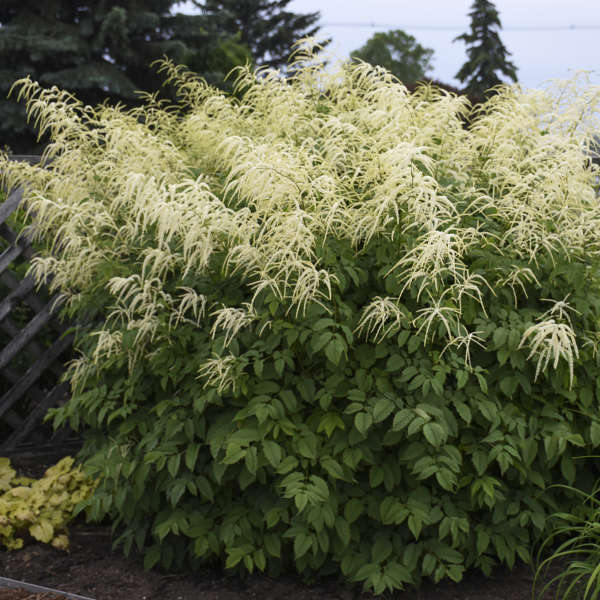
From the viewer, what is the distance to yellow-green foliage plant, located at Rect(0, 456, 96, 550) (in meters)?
3.48

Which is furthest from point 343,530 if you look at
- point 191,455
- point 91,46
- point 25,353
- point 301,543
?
point 91,46

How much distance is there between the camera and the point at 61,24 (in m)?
14.8

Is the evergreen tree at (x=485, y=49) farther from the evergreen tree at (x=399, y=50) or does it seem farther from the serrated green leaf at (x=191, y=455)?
the serrated green leaf at (x=191, y=455)

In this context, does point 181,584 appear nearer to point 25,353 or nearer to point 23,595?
point 23,595

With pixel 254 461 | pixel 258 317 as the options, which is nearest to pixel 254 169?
pixel 258 317

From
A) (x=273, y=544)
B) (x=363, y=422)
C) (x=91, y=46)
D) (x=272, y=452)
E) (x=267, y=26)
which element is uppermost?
(x=267, y=26)

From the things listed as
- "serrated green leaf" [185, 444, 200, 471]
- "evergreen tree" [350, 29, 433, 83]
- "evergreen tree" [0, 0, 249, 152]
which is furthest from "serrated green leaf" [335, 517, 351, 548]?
"evergreen tree" [350, 29, 433, 83]

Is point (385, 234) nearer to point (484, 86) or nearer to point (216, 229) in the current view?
point (216, 229)

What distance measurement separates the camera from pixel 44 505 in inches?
144

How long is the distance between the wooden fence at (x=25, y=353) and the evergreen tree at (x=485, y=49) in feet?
91.2

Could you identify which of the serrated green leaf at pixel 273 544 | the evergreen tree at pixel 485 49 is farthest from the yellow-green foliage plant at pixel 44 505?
the evergreen tree at pixel 485 49

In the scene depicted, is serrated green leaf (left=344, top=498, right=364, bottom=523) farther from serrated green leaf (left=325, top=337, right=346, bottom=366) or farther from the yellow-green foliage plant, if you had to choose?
the yellow-green foliage plant

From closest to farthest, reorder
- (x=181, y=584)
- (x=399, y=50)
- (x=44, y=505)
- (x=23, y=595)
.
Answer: (x=23, y=595)
(x=181, y=584)
(x=44, y=505)
(x=399, y=50)

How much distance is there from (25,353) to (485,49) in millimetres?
28939
